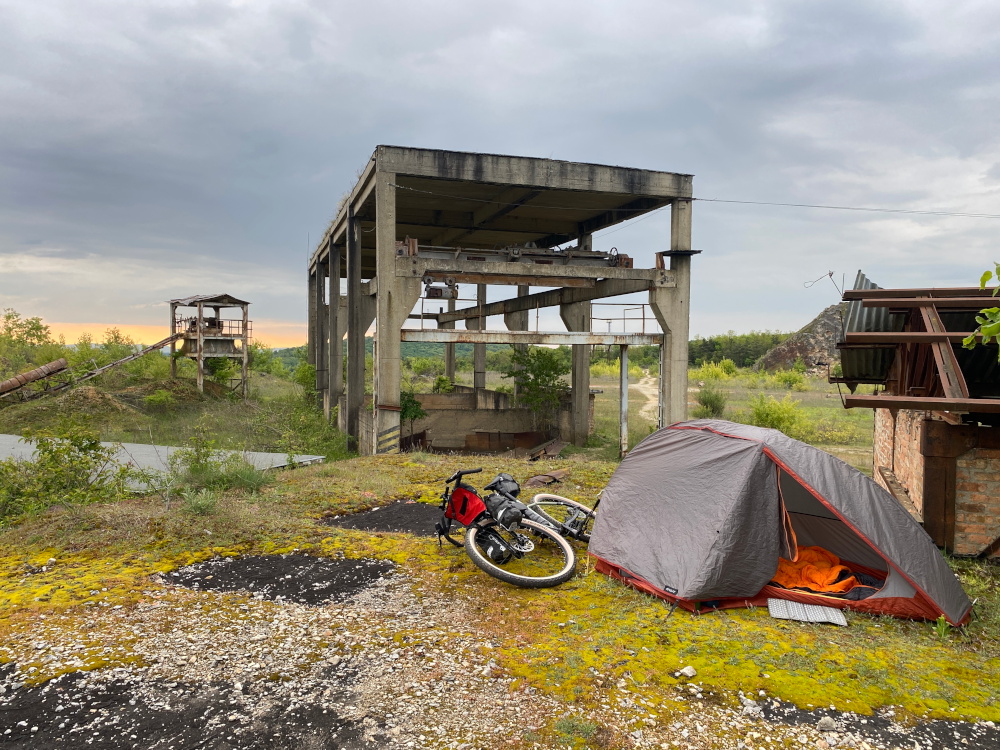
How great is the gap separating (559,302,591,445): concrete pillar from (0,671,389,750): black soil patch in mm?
17719

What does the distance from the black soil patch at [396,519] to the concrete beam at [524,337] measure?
23.2 ft

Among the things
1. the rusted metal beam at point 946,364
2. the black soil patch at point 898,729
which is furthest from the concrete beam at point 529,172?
the black soil patch at point 898,729

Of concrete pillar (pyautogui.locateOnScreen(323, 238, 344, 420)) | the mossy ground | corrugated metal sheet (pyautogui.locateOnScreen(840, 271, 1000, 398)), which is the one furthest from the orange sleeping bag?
concrete pillar (pyautogui.locateOnScreen(323, 238, 344, 420))

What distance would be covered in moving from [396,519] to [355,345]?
1350 centimetres

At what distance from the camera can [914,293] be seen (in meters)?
8.03

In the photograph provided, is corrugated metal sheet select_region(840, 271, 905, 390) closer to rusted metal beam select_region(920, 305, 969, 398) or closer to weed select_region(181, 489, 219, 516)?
rusted metal beam select_region(920, 305, 969, 398)

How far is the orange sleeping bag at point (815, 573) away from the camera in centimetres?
600

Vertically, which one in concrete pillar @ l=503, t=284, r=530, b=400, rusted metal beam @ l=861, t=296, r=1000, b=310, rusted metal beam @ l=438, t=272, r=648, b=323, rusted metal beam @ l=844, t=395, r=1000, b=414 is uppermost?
rusted metal beam @ l=438, t=272, r=648, b=323

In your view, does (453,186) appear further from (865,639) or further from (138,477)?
(865,639)

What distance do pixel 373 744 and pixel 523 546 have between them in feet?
9.53

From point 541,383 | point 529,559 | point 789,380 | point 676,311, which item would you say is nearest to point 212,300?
point 541,383

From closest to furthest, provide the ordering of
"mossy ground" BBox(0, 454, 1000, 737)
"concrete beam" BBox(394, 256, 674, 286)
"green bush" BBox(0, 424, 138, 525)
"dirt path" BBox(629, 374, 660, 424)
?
"mossy ground" BBox(0, 454, 1000, 737) → "green bush" BBox(0, 424, 138, 525) → "concrete beam" BBox(394, 256, 674, 286) → "dirt path" BBox(629, 374, 660, 424)

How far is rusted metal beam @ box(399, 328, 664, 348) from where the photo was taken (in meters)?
15.9

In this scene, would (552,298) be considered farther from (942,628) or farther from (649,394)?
(649,394)
